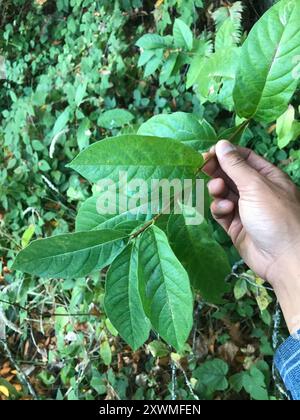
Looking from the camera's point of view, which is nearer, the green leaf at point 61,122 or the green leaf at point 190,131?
the green leaf at point 190,131

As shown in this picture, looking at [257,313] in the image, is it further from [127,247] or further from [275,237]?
[127,247]

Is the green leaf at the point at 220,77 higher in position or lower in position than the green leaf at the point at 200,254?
higher

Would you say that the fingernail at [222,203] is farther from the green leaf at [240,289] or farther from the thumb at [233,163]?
the green leaf at [240,289]

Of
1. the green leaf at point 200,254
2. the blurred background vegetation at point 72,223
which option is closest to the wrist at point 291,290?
the green leaf at point 200,254

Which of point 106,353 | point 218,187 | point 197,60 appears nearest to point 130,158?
point 218,187

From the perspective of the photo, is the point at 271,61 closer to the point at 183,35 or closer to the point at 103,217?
the point at 103,217

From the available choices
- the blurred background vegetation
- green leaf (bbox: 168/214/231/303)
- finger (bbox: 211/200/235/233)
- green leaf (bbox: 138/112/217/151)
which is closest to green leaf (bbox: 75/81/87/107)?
the blurred background vegetation

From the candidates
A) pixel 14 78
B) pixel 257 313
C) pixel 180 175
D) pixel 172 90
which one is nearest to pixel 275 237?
pixel 180 175

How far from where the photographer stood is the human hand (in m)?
0.91

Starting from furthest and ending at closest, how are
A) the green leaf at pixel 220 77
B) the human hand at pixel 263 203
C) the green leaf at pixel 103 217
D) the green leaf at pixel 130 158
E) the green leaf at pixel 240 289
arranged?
1. the green leaf at pixel 240 289
2. the green leaf at pixel 220 77
3. the human hand at pixel 263 203
4. the green leaf at pixel 103 217
5. the green leaf at pixel 130 158

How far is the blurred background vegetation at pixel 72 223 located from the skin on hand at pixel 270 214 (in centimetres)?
42

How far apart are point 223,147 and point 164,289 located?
301mm

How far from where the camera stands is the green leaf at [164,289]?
709 millimetres

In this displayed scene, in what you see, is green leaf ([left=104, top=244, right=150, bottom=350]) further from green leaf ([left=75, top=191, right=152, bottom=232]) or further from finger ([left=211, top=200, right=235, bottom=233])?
finger ([left=211, top=200, right=235, bottom=233])
